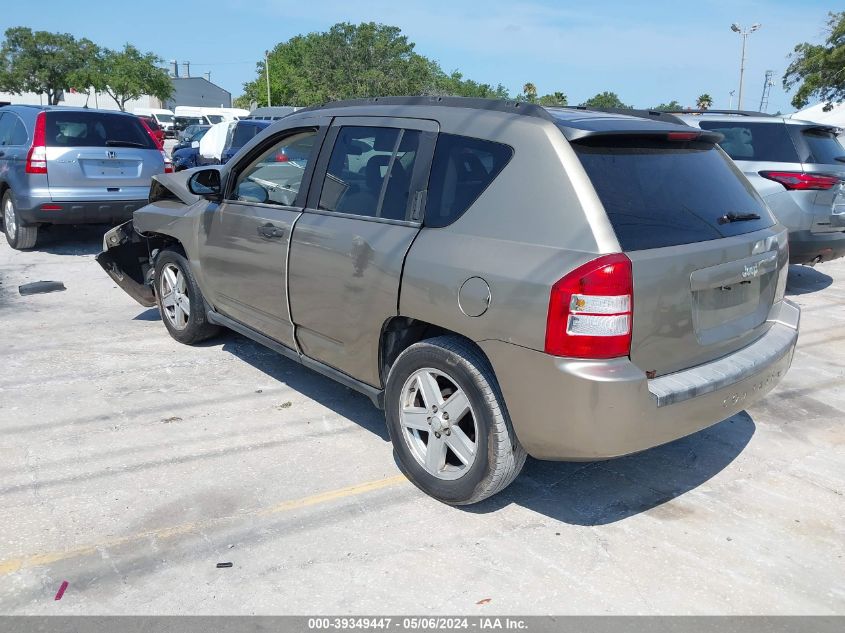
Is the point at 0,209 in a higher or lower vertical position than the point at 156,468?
A: higher

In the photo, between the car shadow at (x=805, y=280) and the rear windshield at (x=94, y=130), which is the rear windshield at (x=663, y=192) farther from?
the rear windshield at (x=94, y=130)

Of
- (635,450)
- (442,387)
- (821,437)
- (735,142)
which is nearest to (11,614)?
(442,387)

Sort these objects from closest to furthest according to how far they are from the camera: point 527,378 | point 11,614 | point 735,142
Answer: point 11,614, point 527,378, point 735,142

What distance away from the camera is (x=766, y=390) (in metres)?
3.72

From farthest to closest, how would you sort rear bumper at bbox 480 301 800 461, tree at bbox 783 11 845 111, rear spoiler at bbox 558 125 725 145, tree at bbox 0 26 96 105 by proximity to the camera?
tree at bbox 0 26 96 105 → tree at bbox 783 11 845 111 → rear spoiler at bbox 558 125 725 145 → rear bumper at bbox 480 301 800 461

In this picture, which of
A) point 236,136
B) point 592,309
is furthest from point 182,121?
point 592,309

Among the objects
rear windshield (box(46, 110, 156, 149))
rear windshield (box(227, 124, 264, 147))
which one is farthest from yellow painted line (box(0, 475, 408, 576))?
rear windshield (box(227, 124, 264, 147))

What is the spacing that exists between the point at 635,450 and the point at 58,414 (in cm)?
349

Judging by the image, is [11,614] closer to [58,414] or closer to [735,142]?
[58,414]

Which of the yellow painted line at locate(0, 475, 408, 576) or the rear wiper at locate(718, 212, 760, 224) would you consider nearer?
the yellow painted line at locate(0, 475, 408, 576)

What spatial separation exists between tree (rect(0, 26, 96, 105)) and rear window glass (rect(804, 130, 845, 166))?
6877 cm

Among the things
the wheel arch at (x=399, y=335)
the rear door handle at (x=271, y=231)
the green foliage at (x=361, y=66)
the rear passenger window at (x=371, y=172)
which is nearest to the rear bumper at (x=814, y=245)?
the rear passenger window at (x=371, y=172)

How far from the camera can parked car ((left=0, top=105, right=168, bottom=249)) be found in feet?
29.7

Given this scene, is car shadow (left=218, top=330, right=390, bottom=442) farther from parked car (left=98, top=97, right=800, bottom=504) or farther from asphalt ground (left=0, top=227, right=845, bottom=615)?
parked car (left=98, top=97, right=800, bottom=504)
